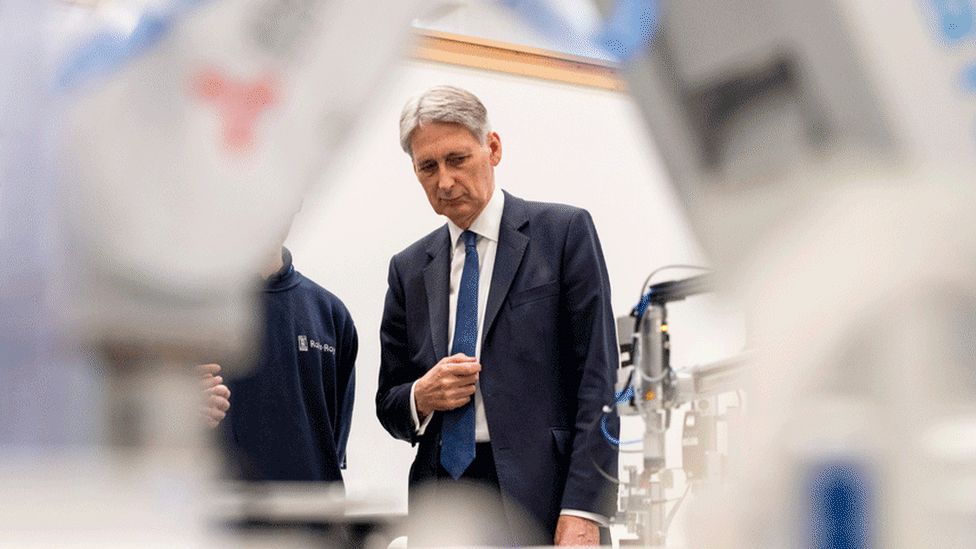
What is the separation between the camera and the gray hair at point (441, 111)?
4.98 feet

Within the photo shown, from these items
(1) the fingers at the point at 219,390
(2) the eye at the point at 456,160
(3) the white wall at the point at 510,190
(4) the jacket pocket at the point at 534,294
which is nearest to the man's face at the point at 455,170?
(2) the eye at the point at 456,160

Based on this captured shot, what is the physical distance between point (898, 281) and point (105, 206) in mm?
182

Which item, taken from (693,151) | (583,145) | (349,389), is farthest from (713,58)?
(583,145)

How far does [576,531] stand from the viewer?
56.5 inches

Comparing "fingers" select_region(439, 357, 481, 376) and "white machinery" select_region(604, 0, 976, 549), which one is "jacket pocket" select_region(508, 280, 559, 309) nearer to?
"fingers" select_region(439, 357, 481, 376)

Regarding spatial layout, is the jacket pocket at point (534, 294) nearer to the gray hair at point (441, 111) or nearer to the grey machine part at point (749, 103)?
the gray hair at point (441, 111)

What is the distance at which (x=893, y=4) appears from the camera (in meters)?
0.31

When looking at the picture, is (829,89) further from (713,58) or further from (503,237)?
(503,237)

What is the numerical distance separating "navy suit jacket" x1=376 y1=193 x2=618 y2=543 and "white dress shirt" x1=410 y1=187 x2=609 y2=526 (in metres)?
0.01

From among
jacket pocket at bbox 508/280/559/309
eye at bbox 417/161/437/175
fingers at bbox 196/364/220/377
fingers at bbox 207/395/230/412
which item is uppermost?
eye at bbox 417/161/437/175

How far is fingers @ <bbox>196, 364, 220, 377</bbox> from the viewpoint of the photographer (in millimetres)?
273

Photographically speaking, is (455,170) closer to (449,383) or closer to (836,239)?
(449,383)

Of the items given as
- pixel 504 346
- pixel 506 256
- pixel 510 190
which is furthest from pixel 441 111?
pixel 510 190

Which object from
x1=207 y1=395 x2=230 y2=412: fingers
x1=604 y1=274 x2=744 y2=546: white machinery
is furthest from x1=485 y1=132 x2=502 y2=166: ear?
x1=207 y1=395 x2=230 y2=412: fingers
